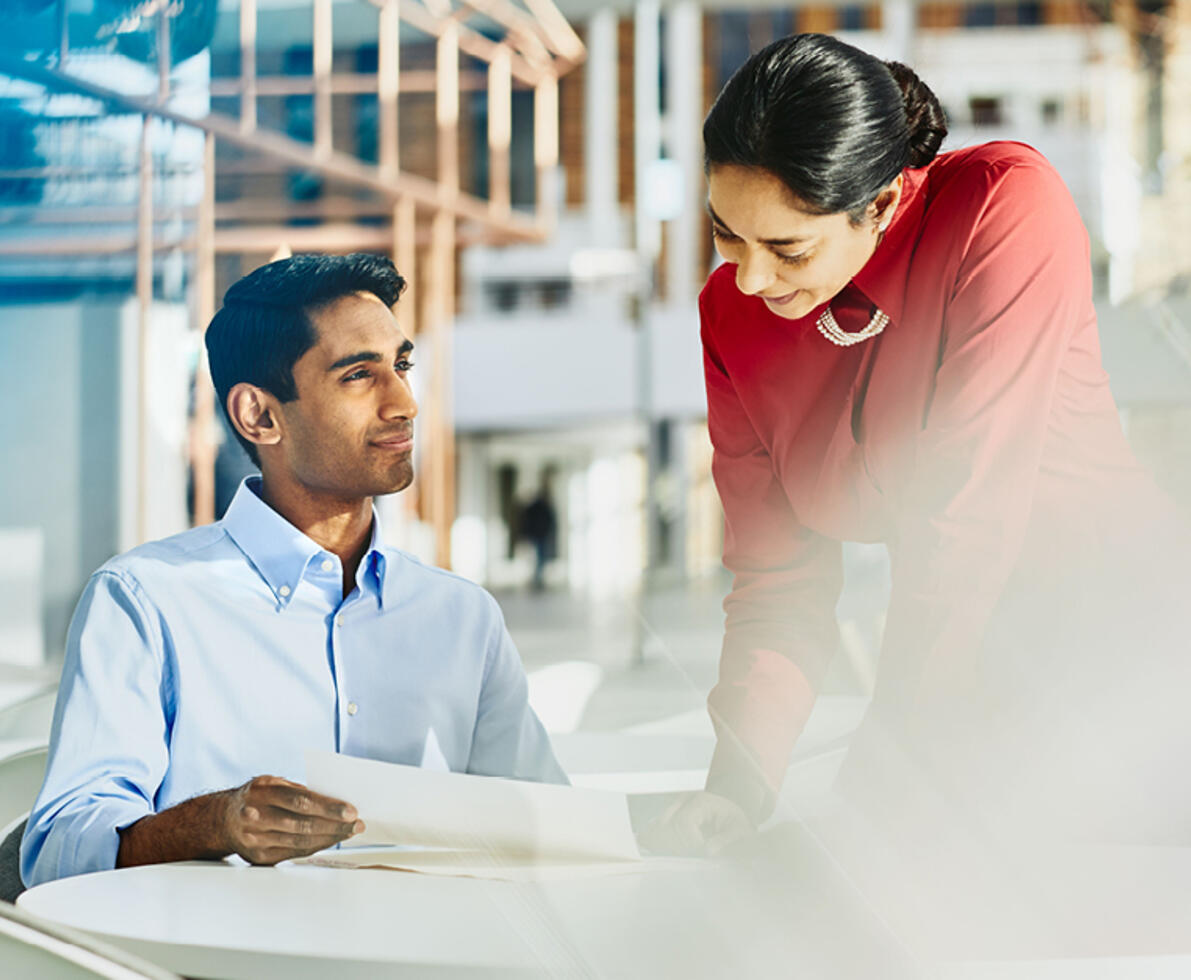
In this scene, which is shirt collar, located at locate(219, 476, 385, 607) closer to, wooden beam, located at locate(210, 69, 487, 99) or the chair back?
the chair back

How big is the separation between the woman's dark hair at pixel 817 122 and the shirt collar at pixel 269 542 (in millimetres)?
383

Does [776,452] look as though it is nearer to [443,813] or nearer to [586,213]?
[443,813]

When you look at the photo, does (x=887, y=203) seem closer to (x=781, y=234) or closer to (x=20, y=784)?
(x=781, y=234)

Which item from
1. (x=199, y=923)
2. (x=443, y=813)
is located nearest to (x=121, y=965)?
(x=199, y=923)

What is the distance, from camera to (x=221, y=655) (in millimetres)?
791

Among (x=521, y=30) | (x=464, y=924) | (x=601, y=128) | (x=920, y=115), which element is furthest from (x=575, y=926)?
(x=601, y=128)

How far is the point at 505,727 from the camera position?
0.91m

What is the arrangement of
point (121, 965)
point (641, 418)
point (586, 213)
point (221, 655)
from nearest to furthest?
point (121, 965) → point (221, 655) → point (641, 418) → point (586, 213)

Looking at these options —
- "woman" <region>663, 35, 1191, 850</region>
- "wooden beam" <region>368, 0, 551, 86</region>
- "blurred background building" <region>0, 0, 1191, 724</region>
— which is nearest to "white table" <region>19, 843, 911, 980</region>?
"woman" <region>663, 35, 1191, 850</region>

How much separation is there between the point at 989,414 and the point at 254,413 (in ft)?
1.60

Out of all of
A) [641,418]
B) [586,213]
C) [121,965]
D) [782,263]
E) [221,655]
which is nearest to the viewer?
[121,965]

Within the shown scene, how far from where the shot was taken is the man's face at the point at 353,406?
782mm

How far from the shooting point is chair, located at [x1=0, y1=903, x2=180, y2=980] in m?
0.57

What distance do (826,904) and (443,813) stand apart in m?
0.23
